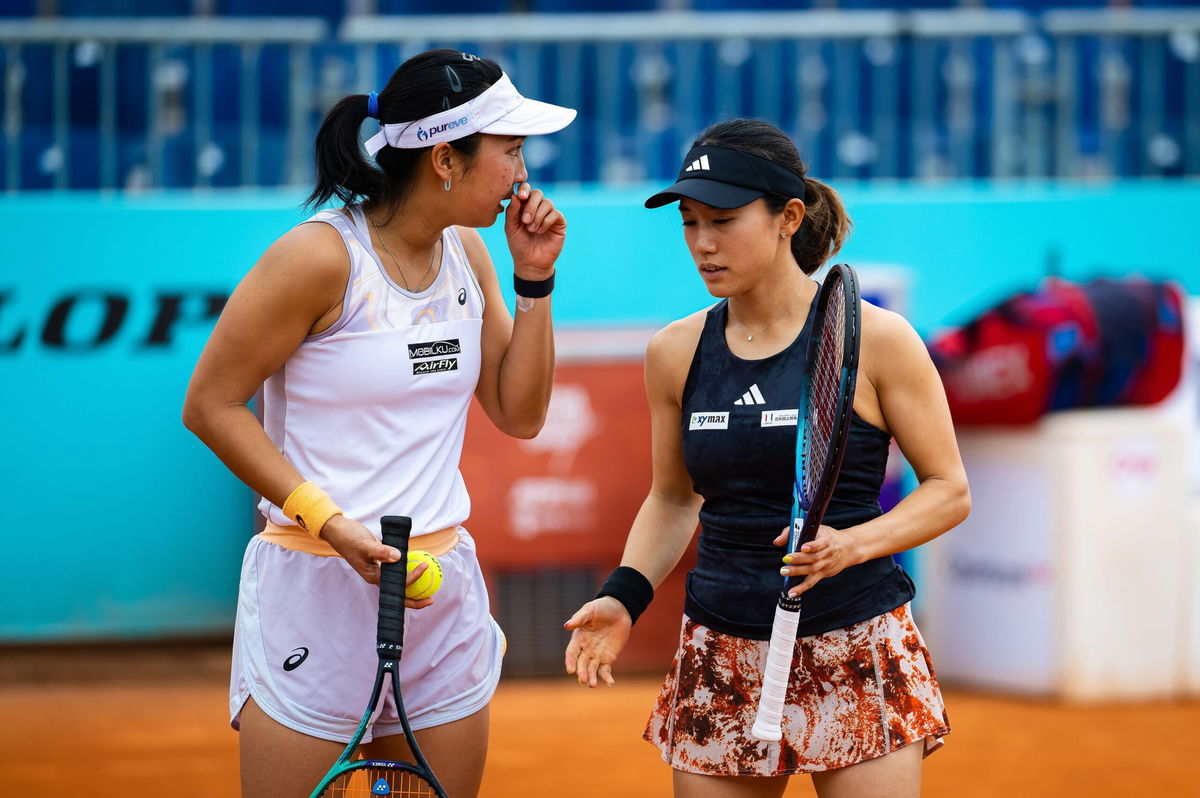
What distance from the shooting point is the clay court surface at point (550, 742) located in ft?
20.6

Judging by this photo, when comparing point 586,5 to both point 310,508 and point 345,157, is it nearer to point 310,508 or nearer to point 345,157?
point 345,157

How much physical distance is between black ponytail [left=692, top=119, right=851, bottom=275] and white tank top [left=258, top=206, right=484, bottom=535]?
26.8 inches

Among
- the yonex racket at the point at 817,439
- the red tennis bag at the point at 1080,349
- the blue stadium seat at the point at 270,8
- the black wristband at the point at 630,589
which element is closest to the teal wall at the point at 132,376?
the red tennis bag at the point at 1080,349

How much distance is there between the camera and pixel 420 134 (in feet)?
9.45

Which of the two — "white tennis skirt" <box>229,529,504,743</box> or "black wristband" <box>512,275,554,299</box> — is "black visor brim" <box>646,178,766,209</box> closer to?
"black wristband" <box>512,275,554,299</box>

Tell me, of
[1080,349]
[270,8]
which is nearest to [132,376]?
[270,8]

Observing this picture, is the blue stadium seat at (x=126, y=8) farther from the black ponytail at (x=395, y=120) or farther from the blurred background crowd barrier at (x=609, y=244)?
the black ponytail at (x=395, y=120)

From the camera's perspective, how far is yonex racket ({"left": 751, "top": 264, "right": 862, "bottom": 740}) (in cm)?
262

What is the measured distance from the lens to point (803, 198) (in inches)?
118

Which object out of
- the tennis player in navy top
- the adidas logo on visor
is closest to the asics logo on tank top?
the tennis player in navy top

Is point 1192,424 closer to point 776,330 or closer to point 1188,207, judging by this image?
point 1188,207

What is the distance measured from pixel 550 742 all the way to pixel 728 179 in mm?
4752

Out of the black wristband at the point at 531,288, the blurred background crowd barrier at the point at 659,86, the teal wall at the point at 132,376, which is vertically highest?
the blurred background crowd barrier at the point at 659,86

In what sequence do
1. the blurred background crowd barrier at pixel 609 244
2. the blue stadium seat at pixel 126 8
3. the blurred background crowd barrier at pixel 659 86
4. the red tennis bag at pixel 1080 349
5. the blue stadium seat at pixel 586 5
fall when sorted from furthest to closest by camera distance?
the blue stadium seat at pixel 586 5 < the blue stadium seat at pixel 126 8 < the blurred background crowd barrier at pixel 659 86 < the blurred background crowd barrier at pixel 609 244 < the red tennis bag at pixel 1080 349
